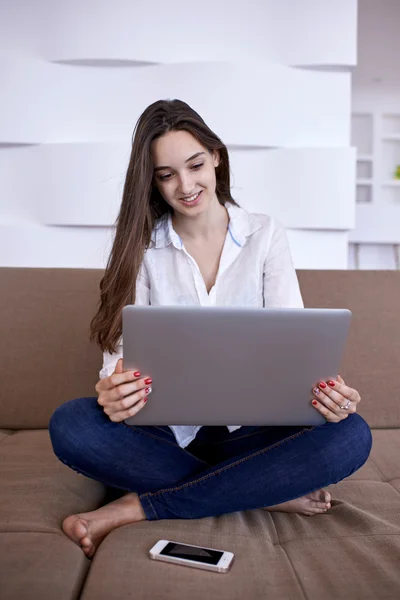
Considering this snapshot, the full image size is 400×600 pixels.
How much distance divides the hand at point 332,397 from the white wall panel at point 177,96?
2040 mm

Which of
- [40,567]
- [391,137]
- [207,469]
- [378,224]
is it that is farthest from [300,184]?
[391,137]

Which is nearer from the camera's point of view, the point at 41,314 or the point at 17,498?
the point at 17,498

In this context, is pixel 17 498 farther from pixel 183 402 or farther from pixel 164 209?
pixel 164 209

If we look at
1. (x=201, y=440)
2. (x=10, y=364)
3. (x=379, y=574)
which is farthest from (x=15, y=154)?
(x=379, y=574)

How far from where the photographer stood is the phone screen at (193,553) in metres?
1.04

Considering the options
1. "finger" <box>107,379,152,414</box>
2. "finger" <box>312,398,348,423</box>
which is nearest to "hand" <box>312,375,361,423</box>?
"finger" <box>312,398,348,423</box>

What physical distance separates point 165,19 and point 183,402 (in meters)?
2.39

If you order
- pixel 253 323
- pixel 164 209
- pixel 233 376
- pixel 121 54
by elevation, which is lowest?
pixel 233 376

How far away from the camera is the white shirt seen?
168 cm

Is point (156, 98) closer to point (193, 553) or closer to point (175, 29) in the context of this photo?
point (175, 29)

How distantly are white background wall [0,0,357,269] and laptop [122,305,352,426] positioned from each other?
1.92 meters

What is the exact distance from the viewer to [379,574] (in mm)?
1000

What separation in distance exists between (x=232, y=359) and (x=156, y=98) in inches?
86.3

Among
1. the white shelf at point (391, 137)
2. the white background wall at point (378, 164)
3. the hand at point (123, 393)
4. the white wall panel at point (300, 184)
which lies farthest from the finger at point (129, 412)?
the white shelf at point (391, 137)
